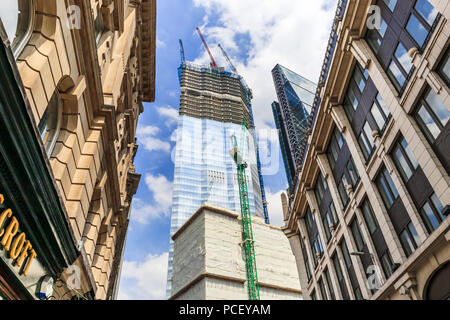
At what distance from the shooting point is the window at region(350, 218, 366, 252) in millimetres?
21156

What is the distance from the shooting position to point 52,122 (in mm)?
10727

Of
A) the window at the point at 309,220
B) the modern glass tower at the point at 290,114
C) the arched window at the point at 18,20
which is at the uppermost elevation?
the modern glass tower at the point at 290,114

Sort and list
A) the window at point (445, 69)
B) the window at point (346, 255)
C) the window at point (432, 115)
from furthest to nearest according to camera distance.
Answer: the window at point (346, 255) < the window at point (432, 115) < the window at point (445, 69)

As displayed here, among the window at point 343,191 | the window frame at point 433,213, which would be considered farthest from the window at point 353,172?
the window frame at point 433,213

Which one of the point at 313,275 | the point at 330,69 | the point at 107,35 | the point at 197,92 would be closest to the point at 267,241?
the point at 313,275

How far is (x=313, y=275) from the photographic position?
102 ft

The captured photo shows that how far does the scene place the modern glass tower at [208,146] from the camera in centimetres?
13262

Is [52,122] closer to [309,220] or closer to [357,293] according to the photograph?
[357,293]

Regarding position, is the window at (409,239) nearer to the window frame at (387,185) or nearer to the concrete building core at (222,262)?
the window frame at (387,185)

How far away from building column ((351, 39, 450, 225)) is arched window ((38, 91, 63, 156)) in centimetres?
1548

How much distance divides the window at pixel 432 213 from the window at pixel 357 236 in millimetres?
6699

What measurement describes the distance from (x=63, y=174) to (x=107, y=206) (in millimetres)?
7622

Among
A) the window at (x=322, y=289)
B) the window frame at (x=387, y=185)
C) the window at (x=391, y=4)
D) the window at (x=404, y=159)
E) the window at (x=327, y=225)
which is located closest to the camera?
the window at (x=404, y=159)
